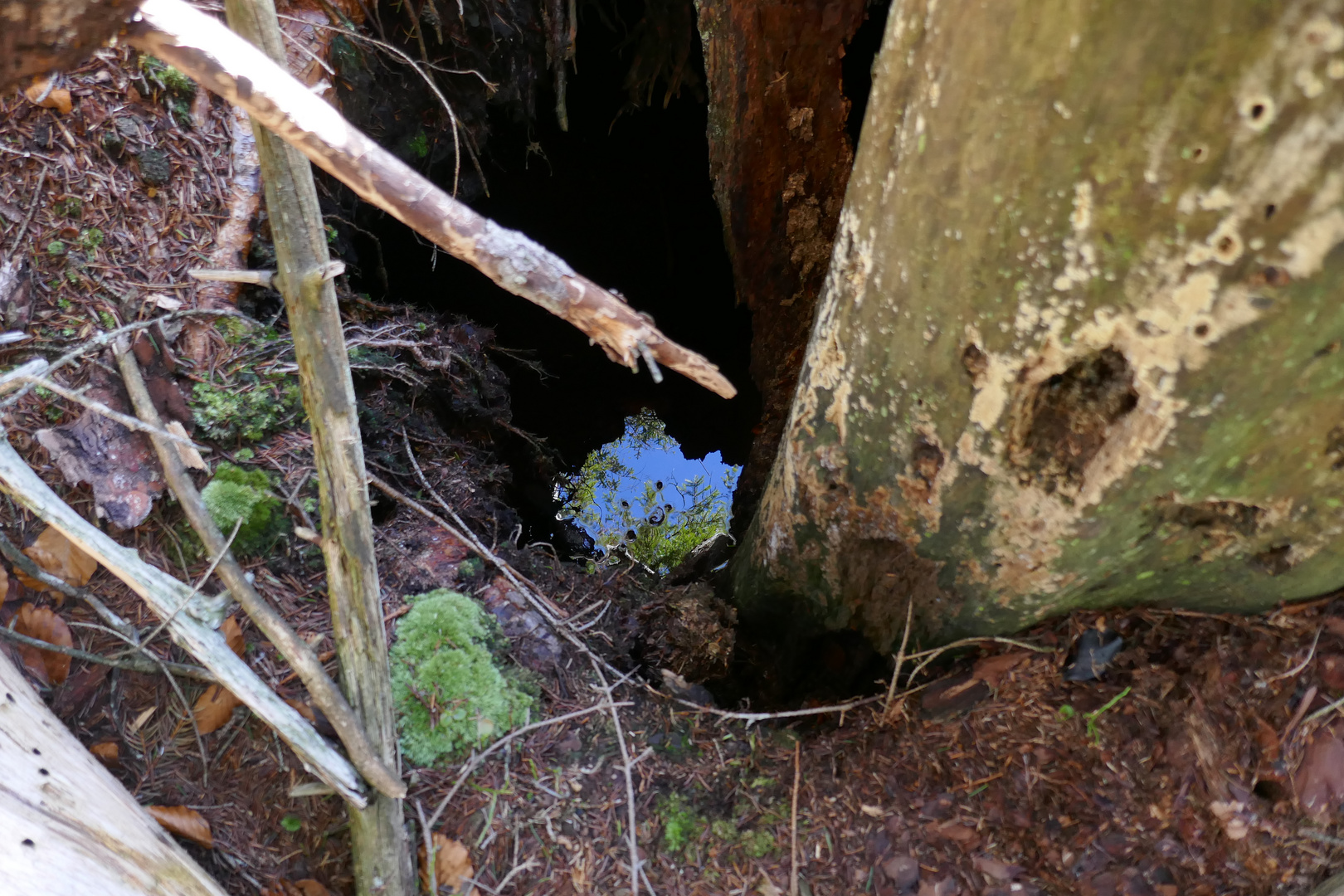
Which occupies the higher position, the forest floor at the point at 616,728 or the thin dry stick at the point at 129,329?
the thin dry stick at the point at 129,329

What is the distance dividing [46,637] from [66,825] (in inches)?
23.0

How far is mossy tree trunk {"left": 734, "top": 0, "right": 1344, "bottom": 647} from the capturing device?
890mm

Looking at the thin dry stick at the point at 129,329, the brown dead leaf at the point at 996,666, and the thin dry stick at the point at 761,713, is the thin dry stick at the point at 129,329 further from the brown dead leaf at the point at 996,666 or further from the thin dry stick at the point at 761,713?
the brown dead leaf at the point at 996,666

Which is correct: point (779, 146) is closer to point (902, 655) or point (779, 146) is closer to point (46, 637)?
point (902, 655)

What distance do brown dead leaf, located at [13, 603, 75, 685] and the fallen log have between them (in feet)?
0.22

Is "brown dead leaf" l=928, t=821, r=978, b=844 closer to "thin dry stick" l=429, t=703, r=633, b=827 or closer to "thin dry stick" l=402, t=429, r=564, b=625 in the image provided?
"thin dry stick" l=429, t=703, r=633, b=827

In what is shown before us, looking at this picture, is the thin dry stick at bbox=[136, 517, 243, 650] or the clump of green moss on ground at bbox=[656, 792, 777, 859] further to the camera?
the clump of green moss on ground at bbox=[656, 792, 777, 859]

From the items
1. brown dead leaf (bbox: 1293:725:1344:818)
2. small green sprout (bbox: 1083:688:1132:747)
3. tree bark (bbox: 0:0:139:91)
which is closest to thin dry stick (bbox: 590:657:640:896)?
small green sprout (bbox: 1083:688:1132:747)

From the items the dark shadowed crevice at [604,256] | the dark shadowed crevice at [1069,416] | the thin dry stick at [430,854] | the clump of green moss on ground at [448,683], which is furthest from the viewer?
the dark shadowed crevice at [604,256]

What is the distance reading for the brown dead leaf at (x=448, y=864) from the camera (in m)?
1.71

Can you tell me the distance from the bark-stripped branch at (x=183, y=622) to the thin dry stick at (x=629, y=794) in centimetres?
66

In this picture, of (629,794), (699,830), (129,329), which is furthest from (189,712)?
(699,830)

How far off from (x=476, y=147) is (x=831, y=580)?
8.30 ft

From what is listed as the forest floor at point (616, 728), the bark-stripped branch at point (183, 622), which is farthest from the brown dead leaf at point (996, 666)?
the bark-stripped branch at point (183, 622)
